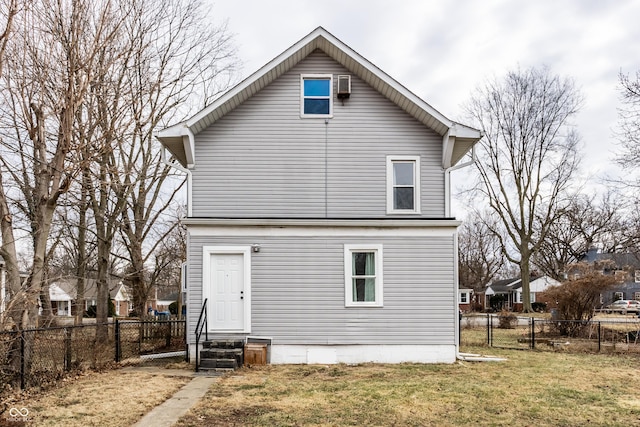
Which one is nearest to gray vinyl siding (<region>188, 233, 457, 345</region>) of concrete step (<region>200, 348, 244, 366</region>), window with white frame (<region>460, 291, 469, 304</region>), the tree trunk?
concrete step (<region>200, 348, 244, 366</region>)

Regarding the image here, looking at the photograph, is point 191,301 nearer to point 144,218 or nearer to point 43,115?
point 43,115

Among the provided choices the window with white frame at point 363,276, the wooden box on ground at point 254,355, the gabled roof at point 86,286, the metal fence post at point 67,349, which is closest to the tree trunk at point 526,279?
the gabled roof at point 86,286

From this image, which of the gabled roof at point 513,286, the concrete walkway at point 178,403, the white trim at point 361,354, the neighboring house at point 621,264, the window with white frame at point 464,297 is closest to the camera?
the concrete walkway at point 178,403

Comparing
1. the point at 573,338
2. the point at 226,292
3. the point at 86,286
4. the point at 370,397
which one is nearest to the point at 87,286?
the point at 86,286

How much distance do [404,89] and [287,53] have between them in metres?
2.97

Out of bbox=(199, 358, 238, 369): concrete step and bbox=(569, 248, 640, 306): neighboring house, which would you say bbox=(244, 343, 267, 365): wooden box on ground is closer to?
bbox=(199, 358, 238, 369): concrete step

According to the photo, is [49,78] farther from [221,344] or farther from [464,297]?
[464,297]

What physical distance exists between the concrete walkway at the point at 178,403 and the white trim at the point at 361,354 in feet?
7.60

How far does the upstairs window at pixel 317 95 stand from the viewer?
13625 mm

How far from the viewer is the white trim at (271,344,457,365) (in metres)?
12.7

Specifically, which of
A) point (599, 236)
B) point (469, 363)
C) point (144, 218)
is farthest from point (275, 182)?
Result: point (599, 236)

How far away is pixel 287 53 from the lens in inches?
515

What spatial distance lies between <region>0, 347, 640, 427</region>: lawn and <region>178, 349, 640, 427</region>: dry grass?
0.02 metres

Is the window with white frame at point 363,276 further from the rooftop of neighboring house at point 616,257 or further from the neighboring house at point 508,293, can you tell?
the neighboring house at point 508,293
